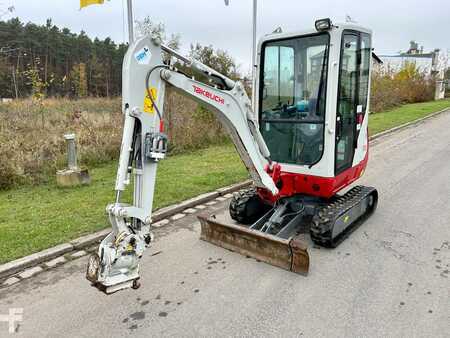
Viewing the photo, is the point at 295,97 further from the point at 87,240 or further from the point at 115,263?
the point at 87,240

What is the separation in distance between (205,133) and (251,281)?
7.63m

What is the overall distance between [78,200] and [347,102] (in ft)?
14.4

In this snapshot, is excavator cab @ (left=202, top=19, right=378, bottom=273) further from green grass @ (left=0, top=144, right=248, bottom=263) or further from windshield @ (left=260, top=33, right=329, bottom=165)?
green grass @ (left=0, top=144, right=248, bottom=263)

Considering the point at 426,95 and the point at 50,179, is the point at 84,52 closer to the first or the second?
the point at 426,95

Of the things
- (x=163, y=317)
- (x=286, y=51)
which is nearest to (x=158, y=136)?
(x=163, y=317)

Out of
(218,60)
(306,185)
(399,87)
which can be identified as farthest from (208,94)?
(399,87)

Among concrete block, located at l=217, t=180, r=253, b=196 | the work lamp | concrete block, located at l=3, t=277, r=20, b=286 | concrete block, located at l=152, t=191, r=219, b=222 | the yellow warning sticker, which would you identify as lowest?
concrete block, located at l=3, t=277, r=20, b=286

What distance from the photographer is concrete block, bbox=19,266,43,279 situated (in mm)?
3772

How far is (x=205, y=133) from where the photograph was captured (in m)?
10.8

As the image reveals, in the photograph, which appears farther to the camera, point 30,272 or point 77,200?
point 77,200

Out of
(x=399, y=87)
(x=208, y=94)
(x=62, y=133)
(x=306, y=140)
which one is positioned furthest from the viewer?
(x=399, y=87)

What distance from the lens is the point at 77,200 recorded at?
580 centimetres

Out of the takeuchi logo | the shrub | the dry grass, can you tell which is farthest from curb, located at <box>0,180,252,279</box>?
the shrub

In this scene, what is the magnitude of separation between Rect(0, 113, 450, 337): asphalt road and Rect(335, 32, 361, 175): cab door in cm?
106
